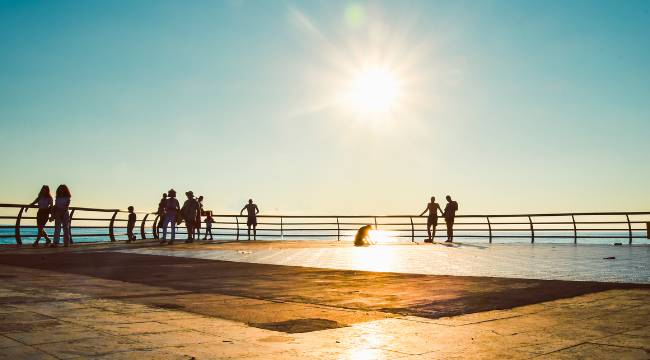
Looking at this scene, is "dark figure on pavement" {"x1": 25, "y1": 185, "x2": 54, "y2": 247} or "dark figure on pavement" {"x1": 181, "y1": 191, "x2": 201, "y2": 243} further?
"dark figure on pavement" {"x1": 181, "y1": 191, "x2": 201, "y2": 243}

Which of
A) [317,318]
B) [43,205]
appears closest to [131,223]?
[43,205]

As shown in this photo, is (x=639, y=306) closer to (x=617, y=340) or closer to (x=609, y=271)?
(x=617, y=340)

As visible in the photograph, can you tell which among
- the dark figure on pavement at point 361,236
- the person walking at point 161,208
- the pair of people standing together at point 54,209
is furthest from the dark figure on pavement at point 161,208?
the dark figure on pavement at point 361,236

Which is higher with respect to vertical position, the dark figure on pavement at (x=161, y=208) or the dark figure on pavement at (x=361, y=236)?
the dark figure on pavement at (x=161, y=208)

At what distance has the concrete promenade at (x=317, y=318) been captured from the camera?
377 cm

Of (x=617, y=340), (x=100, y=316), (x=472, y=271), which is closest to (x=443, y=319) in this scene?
(x=617, y=340)

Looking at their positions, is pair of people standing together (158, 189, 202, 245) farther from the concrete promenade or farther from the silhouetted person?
the concrete promenade

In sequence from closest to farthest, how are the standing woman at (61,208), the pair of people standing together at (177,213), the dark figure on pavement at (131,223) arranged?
the standing woman at (61,208), the pair of people standing together at (177,213), the dark figure on pavement at (131,223)

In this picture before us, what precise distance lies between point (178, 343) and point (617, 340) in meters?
3.14

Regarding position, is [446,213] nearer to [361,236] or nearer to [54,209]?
[361,236]

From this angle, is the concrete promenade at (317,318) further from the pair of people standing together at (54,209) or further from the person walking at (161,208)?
the person walking at (161,208)

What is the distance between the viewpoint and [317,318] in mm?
5145

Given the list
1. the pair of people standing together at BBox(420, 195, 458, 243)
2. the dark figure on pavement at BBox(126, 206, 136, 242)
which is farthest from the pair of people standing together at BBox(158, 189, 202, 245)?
the pair of people standing together at BBox(420, 195, 458, 243)

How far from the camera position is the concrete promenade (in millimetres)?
3773
